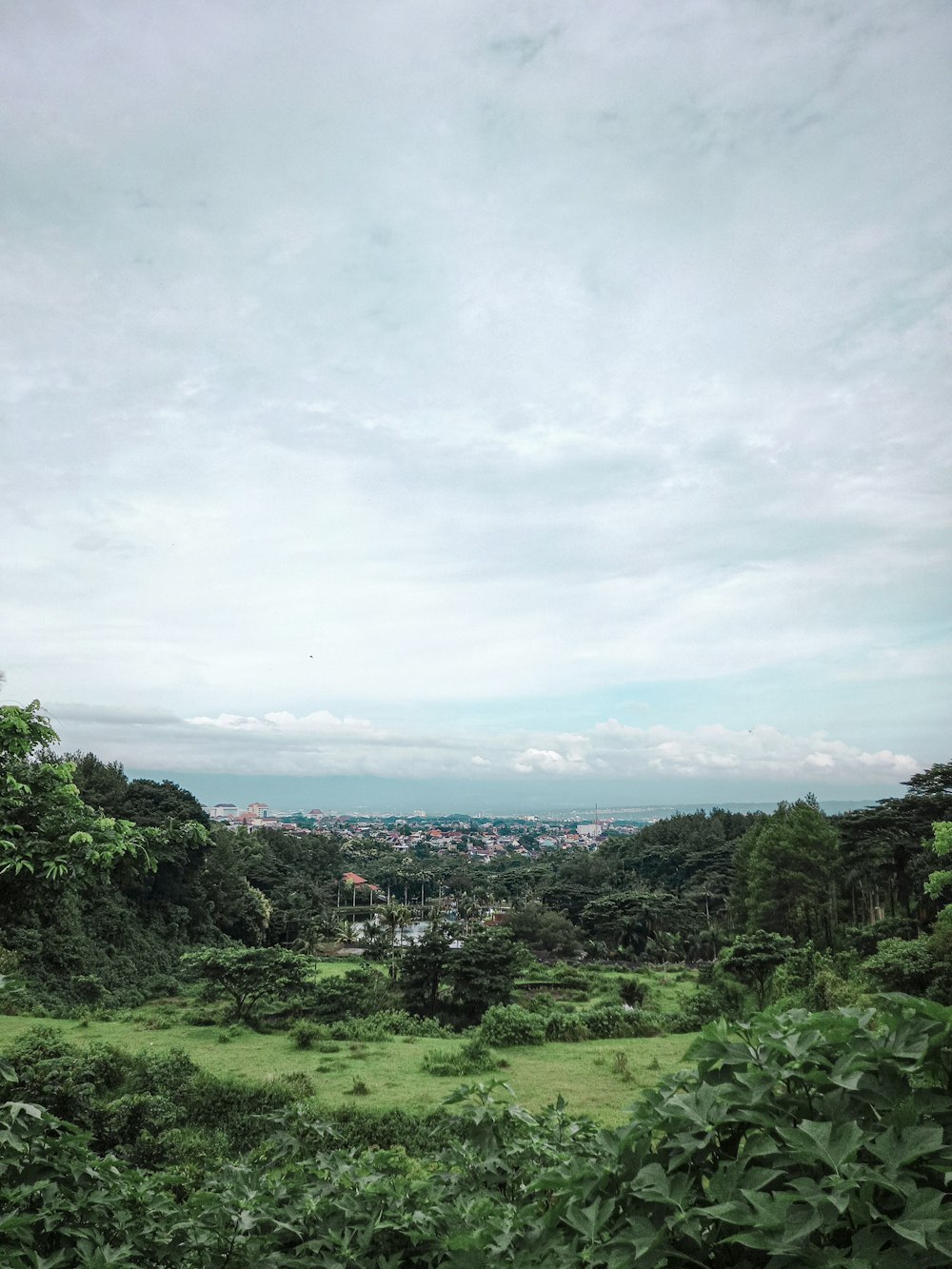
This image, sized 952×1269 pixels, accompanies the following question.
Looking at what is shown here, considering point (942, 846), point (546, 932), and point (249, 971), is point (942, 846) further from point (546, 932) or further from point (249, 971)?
point (546, 932)

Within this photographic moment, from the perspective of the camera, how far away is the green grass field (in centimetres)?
1153

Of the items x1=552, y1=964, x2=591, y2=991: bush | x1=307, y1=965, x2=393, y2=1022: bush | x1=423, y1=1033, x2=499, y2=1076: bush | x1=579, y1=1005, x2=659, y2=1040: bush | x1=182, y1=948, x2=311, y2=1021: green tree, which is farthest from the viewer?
x1=552, y1=964, x2=591, y2=991: bush

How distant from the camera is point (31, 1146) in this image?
1.97 metres

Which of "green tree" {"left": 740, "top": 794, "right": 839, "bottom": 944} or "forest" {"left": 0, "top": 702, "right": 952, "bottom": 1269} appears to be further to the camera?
"green tree" {"left": 740, "top": 794, "right": 839, "bottom": 944}

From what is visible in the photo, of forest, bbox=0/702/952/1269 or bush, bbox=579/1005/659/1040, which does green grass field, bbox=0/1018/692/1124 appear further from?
bush, bbox=579/1005/659/1040

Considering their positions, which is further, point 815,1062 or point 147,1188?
point 147,1188

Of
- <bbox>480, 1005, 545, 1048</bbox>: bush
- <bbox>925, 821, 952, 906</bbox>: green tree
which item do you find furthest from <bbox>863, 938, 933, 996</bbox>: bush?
<bbox>480, 1005, 545, 1048</bbox>: bush

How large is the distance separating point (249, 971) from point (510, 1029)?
6935 mm

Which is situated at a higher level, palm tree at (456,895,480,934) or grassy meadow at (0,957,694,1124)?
grassy meadow at (0,957,694,1124)

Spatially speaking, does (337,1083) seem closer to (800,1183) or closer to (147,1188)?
(147,1188)

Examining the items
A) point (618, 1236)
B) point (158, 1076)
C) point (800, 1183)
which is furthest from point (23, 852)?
point (158, 1076)

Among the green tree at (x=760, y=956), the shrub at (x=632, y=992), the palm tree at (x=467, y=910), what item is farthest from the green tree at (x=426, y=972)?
the palm tree at (x=467, y=910)

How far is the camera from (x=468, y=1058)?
44.7ft

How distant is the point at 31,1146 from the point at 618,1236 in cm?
173
